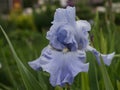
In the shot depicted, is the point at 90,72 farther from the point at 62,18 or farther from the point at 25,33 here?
the point at 25,33

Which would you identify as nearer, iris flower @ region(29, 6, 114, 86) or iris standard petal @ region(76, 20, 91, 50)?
iris flower @ region(29, 6, 114, 86)

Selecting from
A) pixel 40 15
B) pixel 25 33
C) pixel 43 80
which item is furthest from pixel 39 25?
pixel 43 80

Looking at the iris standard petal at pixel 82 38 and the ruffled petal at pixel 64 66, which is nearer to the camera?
the ruffled petal at pixel 64 66

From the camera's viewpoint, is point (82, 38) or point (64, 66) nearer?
point (64, 66)

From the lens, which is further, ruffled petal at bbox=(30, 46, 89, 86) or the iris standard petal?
the iris standard petal

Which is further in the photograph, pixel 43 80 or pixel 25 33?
pixel 25 33
